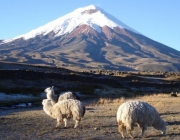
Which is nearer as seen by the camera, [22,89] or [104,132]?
[104,132]

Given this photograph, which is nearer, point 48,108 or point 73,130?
point 73,130

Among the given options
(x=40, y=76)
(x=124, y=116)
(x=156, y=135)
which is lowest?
(x=156, y=135)

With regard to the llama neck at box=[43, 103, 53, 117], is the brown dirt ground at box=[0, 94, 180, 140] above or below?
below

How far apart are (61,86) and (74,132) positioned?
33.7 m

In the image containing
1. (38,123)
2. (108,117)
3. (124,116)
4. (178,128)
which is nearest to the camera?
(124,116)

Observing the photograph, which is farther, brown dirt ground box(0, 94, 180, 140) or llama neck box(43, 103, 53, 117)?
llama neck box(43, 103, 53, 117)

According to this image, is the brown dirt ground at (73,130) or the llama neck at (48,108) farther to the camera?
the llama neck at (48,108)

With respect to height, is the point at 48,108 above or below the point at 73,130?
above

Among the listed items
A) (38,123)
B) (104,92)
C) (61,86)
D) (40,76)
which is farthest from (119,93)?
(38,123)

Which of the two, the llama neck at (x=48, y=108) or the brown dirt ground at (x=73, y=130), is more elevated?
the llama neck at (x=48, y=108)

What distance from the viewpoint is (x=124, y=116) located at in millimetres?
13914

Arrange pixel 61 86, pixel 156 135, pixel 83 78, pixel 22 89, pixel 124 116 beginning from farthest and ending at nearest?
1. pixel 83 78
2. pixel 61 86
3. pixel 22 89
4. pixel 156 135
5. pixel 124 116

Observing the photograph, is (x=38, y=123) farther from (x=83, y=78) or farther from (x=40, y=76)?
(x=83, y=78)

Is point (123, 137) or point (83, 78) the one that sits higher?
point (83, 78)
